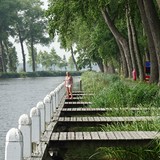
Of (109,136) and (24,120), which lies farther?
(109,136)

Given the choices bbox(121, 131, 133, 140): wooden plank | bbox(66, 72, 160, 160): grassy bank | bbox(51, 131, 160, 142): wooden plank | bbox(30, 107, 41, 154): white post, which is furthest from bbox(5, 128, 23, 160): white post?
bbox(66, 72, 160, 160): grassy bank

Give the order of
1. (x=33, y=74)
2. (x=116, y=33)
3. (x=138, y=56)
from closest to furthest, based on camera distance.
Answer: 1. (x=138, y=56)
2. (x=116, y=33)
3. (x=33, y=74)

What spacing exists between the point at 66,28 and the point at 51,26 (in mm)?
1290

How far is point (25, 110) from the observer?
90.6ft

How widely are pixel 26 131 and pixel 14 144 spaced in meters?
1.56

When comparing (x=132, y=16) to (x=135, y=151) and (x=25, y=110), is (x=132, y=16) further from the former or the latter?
(x=135, y=151)

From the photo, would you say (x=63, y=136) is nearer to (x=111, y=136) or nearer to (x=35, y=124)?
(x=35, y=124)

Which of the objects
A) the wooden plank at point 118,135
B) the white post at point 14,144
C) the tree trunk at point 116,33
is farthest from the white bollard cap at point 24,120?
the tree trunk at point 116,33

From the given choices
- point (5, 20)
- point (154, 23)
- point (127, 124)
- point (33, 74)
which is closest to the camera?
point (127, 124)

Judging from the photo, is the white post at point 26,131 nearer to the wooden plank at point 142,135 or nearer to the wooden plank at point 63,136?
the wooden plank at point 63,136

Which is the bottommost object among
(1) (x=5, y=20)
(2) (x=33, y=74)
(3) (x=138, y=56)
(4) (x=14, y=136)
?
(2) (x=33, y=74)

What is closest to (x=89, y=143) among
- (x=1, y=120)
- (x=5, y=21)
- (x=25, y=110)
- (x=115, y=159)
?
(x=115, y=159)

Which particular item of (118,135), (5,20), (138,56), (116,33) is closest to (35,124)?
(118,135)

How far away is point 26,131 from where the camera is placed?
8594mm
